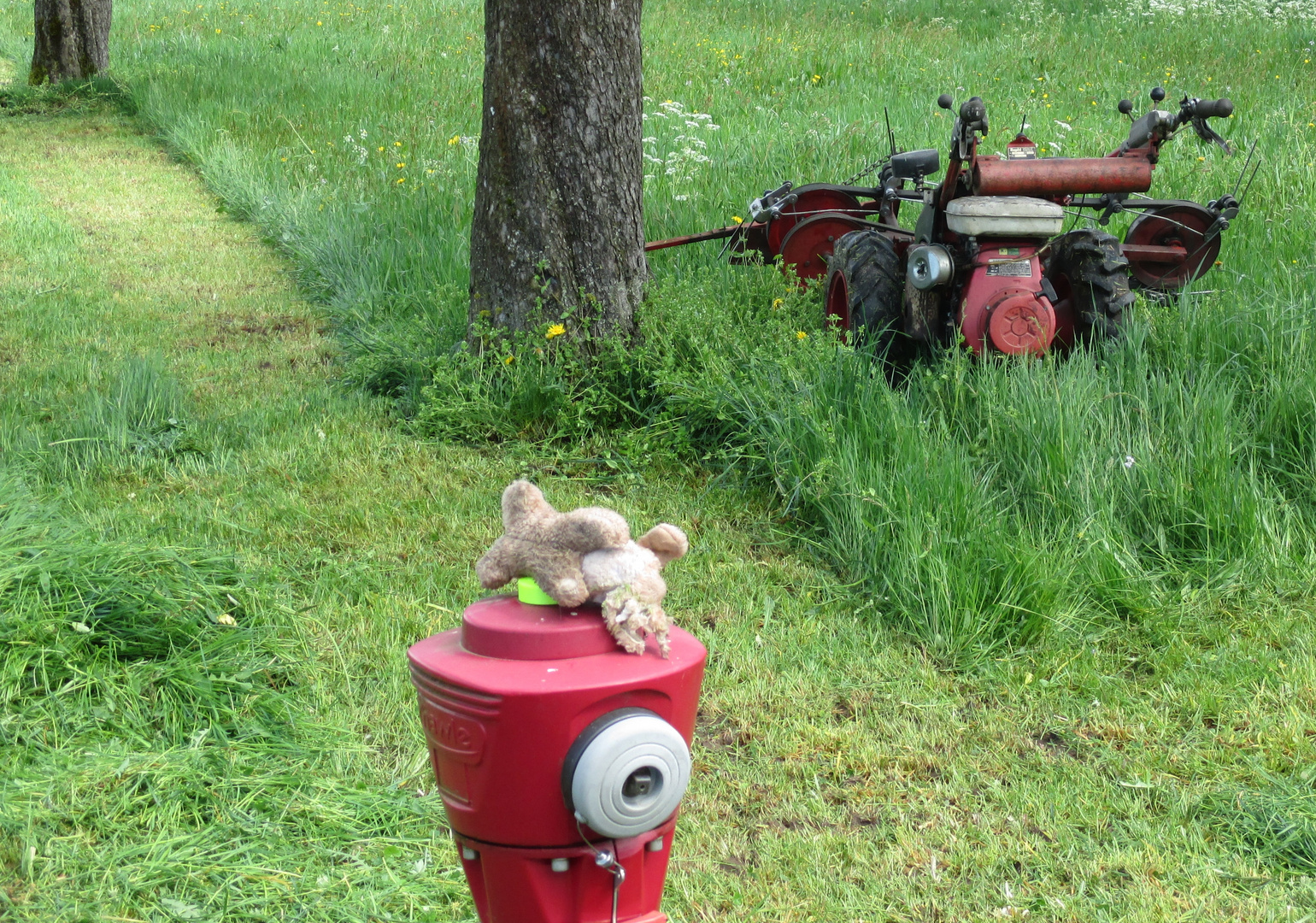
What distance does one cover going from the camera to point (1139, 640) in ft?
11.2

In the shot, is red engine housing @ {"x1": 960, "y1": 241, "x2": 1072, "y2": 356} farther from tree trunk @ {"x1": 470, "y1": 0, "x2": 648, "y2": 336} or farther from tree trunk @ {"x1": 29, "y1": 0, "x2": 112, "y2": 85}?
tree trunk @ {"x1": 29, "y1": 0, "x2": 112, "y2": 85}

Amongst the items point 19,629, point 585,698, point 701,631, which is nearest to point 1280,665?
point 701,631

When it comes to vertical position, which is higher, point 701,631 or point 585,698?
point 585,698

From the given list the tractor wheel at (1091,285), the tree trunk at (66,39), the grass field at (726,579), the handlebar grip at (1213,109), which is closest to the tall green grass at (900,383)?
the grass field at (726,579)

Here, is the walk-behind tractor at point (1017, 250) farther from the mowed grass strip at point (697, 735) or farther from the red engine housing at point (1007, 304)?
the mowed grass strip at point (697, 735)

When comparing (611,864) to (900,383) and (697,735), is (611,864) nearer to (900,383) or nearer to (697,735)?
(697,735)

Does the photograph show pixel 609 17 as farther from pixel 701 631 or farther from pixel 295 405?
pixel 701 631

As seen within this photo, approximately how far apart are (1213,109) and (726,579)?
8.72ft

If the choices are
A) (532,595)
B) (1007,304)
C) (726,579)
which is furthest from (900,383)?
(532,595)

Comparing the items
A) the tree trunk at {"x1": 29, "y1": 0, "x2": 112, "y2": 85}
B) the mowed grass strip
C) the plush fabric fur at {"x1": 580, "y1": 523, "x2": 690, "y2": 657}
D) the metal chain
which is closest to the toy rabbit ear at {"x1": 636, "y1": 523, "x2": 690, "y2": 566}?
the plush fabric fur at {"x1": 580, "y1": 523, "x2": 690, "y2": 657}

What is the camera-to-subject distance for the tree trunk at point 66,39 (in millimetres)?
13992

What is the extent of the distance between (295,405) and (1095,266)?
330cm

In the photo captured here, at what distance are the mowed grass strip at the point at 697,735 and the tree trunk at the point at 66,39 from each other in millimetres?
11214

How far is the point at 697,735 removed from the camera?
9.91 feet
